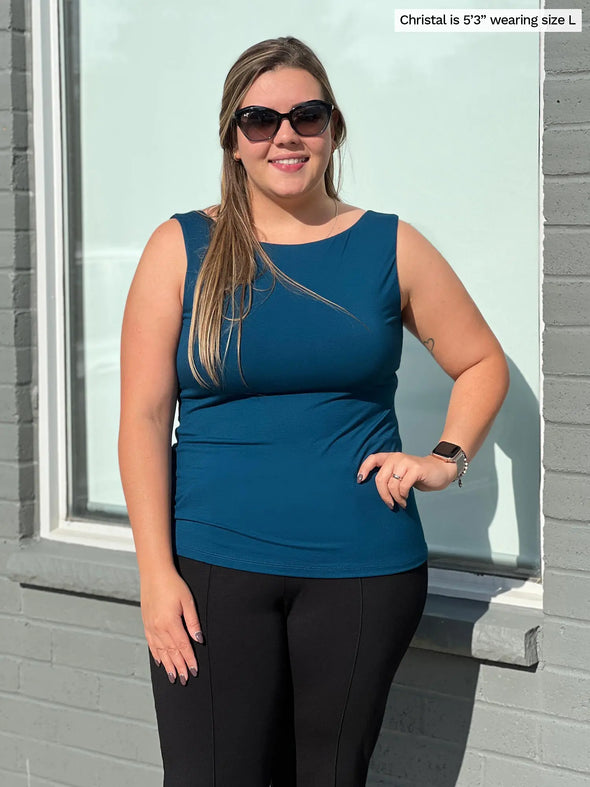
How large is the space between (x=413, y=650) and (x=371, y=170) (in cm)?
136

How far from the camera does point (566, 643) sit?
2.61 metres

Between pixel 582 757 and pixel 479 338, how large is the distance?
43.5 inches

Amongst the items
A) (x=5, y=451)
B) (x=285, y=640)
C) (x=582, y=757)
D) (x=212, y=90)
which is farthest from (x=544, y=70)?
(x=5, y=451)

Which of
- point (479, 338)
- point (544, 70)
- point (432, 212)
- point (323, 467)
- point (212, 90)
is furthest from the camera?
point (212, 90)

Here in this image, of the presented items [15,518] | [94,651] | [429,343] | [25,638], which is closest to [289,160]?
[429,343]

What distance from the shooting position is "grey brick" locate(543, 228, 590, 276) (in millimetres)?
2520

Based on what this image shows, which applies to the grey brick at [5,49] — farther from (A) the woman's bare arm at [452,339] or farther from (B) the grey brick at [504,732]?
(B) the grey brick at [504,732]

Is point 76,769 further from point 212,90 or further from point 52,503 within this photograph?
point 212,90

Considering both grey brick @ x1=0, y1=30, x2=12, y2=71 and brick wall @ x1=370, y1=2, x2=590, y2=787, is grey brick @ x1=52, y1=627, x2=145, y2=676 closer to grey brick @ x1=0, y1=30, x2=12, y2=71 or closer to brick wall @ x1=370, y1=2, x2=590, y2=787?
brick wall @ x1=370, y1=2, x2=590, y2=787

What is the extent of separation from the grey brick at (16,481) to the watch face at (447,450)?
156 cm

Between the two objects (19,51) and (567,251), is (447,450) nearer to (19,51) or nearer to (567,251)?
(567,251)

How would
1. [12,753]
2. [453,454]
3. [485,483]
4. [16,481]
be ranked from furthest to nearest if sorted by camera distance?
1. [12,753]
2. [16,481]
3. [485,483]
4. [453,454]

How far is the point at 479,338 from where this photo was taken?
2373mm

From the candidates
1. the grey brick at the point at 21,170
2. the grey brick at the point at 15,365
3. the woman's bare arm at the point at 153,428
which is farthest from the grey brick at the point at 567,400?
the grey brick at the point at 21,170
